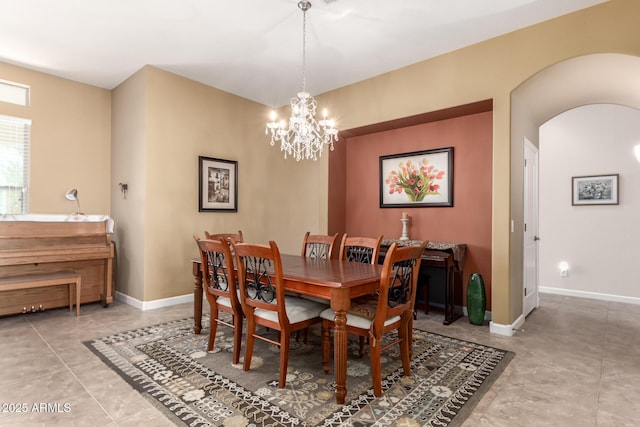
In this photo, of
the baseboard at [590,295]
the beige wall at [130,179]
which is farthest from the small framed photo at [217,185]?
the baseboard at [590,295]

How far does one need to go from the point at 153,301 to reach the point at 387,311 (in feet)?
10.5

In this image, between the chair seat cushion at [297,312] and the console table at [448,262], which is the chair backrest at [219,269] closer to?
the chair seat cushion at [297,312]

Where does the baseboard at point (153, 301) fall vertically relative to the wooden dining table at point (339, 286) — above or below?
below

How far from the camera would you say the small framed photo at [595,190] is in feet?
15.5

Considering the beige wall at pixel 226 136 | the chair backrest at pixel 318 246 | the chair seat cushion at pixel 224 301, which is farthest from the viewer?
the chair backrest at pixel 318 246

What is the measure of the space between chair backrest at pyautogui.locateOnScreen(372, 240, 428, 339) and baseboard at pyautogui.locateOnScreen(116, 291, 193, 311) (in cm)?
308

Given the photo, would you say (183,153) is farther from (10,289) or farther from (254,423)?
(254,423)

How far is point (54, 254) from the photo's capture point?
3.82m

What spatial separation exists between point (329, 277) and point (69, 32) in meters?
3.55

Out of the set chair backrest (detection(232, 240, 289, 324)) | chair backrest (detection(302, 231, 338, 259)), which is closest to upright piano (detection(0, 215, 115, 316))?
chair backrest (detection(302, 231, 338, 259))

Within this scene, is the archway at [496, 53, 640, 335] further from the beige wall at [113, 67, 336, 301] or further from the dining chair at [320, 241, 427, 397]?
the beige wall at [113, 67, 336, 301]

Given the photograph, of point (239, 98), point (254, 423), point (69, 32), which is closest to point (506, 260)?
point (254, 423)

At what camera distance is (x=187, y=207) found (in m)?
4.54

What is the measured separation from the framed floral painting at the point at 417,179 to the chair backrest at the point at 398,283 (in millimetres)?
2152
